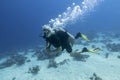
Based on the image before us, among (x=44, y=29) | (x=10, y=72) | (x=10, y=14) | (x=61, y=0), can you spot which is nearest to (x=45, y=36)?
(x=44, y=29)

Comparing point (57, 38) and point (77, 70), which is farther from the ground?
point (57, 38)

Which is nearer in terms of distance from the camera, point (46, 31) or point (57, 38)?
point (46, 31)

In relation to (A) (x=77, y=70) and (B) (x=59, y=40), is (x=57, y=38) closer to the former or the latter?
(B) (x=59, y=40)

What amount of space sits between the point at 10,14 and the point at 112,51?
98.5m

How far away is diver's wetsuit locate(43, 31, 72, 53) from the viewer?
835 centimetres

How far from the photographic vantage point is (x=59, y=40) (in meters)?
8.52

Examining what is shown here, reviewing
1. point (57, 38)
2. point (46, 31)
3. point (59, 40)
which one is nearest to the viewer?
point (46, 31)

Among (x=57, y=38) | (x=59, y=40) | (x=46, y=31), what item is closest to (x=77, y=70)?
(x=59, y=40)

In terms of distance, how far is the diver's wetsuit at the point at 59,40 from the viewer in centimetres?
835

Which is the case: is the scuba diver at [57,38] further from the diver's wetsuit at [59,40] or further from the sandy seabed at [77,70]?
the sandy seabed at [77,70]

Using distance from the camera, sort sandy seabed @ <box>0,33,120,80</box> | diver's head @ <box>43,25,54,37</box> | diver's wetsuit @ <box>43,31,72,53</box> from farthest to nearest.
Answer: sandy seabed @ <box>0,33,120,80</box>
diver's wetsuit @ <box>43,31,72,53</box>
diver's head @ <box>43,25,54,37</box>

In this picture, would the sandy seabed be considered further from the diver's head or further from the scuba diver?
the diver's head

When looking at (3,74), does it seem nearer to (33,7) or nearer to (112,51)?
(112,51)

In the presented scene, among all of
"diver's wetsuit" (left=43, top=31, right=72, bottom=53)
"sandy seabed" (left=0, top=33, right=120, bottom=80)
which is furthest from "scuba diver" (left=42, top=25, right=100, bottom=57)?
"sandy seabed" (left=0, top=33, right=120, bottom=80)
